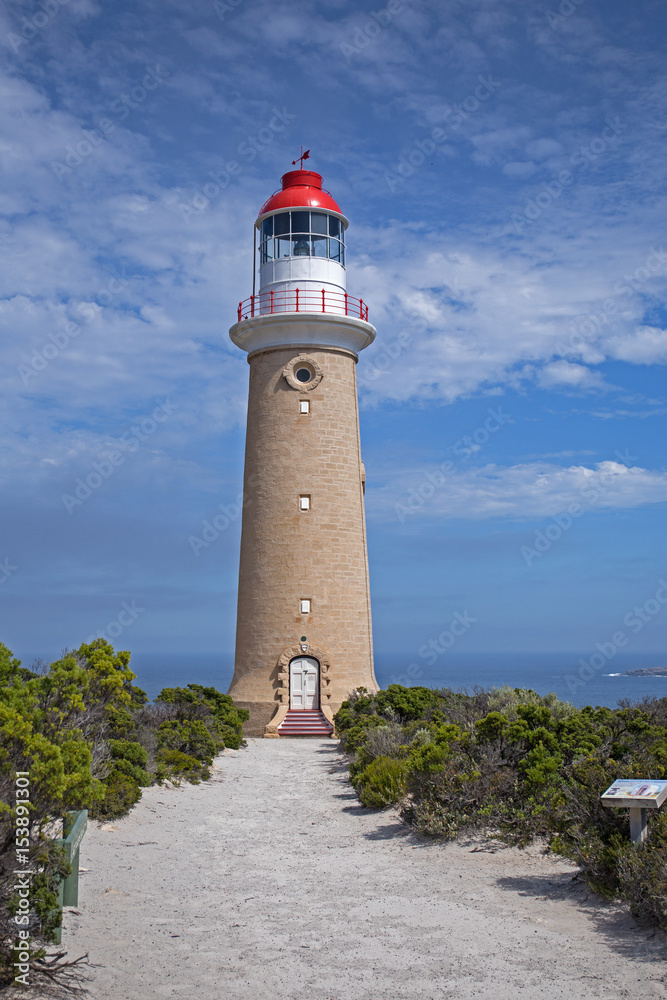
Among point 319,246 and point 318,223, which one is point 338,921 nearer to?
point 319,246

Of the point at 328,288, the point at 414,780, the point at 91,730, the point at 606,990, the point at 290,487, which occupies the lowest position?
the point at 606,990

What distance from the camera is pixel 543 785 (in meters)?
9.38

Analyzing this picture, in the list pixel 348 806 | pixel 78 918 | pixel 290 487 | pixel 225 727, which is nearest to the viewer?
pixel 78 918

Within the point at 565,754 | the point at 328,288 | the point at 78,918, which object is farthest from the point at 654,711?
the point at 328,288

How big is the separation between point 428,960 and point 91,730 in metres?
6.04

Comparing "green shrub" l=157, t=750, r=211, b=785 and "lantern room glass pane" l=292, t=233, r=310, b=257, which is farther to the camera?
"lantern room glass pane" l=292, t=233, r=310, b=257

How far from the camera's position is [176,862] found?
9.30m

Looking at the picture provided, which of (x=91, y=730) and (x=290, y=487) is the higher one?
(x=290, y=487)

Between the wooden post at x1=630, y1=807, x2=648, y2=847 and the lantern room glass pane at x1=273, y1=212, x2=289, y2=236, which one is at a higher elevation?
the lantern room glass pane at x1=273, y1=212, x2=289, y2=236

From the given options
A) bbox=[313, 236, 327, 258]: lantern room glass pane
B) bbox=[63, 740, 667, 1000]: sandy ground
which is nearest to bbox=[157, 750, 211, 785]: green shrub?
bbox=[63, 740, 667, 1000]: sandy ground

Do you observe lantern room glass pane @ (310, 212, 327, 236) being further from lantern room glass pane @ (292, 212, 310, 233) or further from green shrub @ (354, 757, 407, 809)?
green shrub @ (354, 757, 407, 809)

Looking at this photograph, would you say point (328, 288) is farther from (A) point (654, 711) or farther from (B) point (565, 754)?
(B) point (565, 754)

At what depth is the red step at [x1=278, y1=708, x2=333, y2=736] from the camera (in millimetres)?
21406

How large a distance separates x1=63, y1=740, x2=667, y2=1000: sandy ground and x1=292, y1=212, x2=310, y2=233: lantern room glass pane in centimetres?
1634
